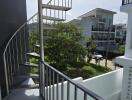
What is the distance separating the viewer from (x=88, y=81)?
4.84 meters

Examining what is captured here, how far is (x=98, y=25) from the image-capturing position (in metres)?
20.1

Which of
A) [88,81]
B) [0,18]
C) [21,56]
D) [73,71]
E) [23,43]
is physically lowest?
[73,71]

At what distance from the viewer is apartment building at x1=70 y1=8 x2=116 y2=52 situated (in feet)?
62.3

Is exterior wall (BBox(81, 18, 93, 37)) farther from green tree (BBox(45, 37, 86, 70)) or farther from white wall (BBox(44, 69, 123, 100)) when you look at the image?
white wall (BBox(44, 69, 123, 100))

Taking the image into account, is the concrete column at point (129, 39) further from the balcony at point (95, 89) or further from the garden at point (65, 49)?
the garden at point (65, 49)

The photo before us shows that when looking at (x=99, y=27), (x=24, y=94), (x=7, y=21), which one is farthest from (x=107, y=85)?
(x=99, y=27)

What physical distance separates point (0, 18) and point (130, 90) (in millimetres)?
4304

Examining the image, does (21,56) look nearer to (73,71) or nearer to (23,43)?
(23,43)

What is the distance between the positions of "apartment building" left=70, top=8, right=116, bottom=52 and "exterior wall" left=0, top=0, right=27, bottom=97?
14835mm

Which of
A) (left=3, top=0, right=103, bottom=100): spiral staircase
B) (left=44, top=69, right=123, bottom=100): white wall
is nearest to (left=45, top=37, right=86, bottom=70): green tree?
(left=44, top=69, right=123, bottom=100): white wall

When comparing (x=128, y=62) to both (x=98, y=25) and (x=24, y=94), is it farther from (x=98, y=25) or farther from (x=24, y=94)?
(x=98, y=25)

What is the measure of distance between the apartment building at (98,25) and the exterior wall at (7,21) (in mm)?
14835

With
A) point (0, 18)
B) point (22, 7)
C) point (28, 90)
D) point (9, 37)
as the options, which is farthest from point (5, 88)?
point (22, 7)

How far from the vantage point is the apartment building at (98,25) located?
748 inches
